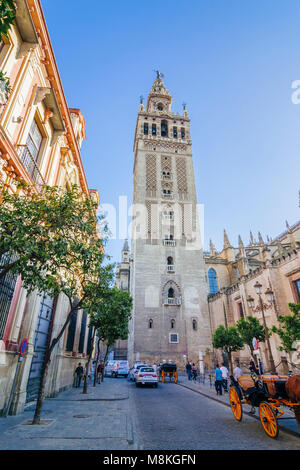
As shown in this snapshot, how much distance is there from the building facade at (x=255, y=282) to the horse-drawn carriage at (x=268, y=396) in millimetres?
5938

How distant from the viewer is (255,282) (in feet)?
80.1

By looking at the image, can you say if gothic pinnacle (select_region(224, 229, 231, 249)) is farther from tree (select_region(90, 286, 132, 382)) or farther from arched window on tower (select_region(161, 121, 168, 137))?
tree (select_region(90, 286, 132, 382))

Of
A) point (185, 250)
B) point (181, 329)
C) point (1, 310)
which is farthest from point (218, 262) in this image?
point (1, 310)

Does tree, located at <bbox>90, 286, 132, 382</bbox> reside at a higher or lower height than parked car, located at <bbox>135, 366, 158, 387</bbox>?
higher

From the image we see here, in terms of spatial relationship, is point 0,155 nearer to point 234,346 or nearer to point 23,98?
point 23,98

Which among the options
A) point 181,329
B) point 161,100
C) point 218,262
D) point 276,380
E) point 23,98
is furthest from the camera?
point 161,100

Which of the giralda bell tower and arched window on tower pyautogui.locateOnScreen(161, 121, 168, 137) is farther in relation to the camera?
arched window on tower pyautogui.locateOnScreen(161, 121, 168, 137)

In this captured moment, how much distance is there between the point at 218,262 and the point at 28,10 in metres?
37.1

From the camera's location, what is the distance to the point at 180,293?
1242 inches

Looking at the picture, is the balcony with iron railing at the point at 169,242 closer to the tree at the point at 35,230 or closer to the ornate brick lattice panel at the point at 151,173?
the ornate brick lattice panel at the point at 151,173

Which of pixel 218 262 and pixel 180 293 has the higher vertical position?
pixel 218 262

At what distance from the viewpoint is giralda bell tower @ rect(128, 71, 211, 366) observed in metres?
29.1

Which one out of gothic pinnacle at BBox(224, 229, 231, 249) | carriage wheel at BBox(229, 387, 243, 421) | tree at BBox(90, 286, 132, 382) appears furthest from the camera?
gothic pinnacle at BBox(224, 229, 231, 249)

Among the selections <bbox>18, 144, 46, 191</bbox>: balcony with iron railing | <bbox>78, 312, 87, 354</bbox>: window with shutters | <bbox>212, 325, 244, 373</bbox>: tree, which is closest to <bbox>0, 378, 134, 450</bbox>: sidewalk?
<bbox>18, 144, 46, 191</bbox>: balcony with iron railing
